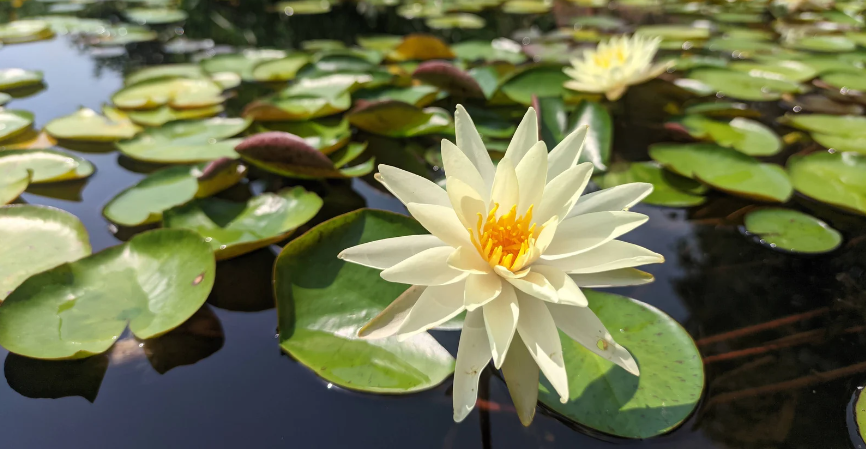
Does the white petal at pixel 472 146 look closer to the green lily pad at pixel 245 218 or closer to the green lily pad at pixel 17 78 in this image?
the green lily pad at pixel 245 218

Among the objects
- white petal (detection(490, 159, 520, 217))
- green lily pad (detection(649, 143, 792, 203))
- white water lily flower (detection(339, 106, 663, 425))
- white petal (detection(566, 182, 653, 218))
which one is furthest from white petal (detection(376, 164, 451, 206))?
green lily pad (detection(649, 143, 792, 203))

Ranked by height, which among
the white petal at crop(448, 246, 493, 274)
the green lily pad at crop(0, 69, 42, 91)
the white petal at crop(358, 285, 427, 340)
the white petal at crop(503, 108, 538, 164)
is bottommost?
the white petal at crop(358, 285, 427, 340)

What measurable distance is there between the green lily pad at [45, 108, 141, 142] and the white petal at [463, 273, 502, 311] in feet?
7.21

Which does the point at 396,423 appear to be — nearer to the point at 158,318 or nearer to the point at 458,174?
the point at 458,174

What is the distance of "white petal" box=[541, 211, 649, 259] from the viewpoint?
1050 mm

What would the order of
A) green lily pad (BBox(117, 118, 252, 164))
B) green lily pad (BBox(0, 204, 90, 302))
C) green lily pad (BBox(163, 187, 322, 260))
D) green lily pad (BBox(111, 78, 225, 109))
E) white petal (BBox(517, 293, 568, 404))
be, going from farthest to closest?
green lily pad (BBox(111, 78, 225, 109)) < green lily pad (BBox(117, 118, 252, 164)) < green lily pad (BBox(163, 187, 322, 260)) < green lily pad (BBox(0, 204, 90, 302)) < white petal (BBox(517, 293, 568, 404))

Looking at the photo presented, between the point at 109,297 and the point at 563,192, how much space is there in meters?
1.36

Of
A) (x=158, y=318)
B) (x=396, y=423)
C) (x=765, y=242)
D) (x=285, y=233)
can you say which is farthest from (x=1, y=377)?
(x=765, y=242)

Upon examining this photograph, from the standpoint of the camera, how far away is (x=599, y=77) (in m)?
2.64

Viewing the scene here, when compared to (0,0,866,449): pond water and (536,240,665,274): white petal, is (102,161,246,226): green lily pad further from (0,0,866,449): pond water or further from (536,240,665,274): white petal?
(536,240,665,274): white petal

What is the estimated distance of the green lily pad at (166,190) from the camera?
1.80m

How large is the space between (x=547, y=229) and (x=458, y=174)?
0.25m

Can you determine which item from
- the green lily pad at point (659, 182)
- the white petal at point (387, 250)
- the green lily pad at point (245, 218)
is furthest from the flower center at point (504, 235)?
the green lily pad at point (659, 182)

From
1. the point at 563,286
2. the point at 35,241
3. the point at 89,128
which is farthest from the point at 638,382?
the point at 89,128
